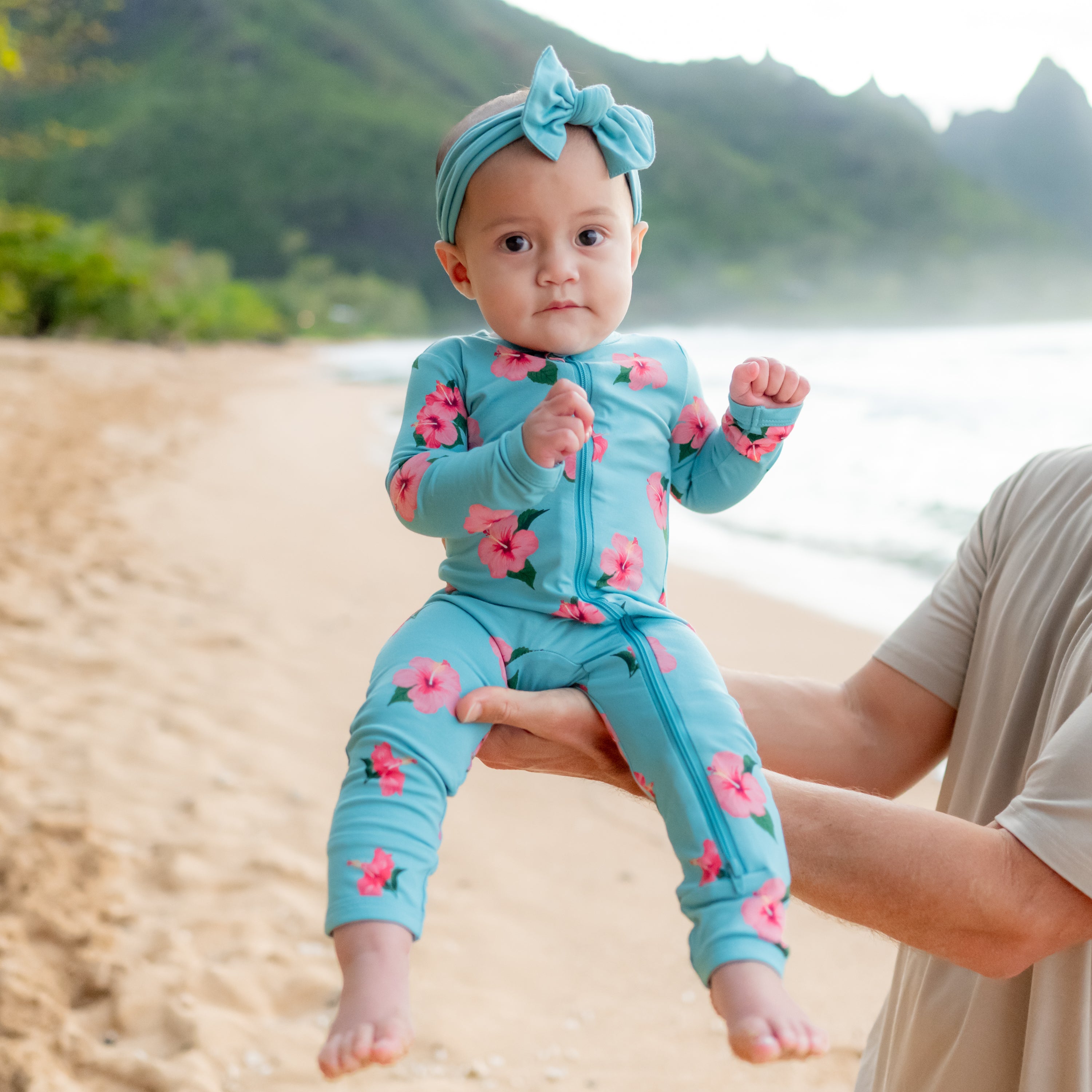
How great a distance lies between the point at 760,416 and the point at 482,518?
37cm

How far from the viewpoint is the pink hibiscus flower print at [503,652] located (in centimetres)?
127

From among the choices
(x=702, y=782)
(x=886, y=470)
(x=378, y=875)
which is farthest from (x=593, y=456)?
(x=886, y=470)

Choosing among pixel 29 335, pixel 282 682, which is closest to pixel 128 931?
pixel 282 682

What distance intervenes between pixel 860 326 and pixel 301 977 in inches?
1204

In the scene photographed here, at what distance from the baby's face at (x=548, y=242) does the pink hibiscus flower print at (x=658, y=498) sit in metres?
0.21

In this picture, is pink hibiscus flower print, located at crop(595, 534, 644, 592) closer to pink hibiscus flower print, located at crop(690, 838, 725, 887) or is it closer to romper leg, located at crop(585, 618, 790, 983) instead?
romper leg, located at crop(585, 618, 790, 983)

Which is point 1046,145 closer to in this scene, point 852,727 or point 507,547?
point 852,727

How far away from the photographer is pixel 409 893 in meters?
1.10

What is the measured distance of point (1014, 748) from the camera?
134 centimetres

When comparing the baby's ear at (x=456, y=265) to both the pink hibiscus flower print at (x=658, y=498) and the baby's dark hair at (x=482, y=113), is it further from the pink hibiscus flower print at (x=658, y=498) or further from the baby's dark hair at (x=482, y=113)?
the pink hibiscus flower print at (x=658, y=498)

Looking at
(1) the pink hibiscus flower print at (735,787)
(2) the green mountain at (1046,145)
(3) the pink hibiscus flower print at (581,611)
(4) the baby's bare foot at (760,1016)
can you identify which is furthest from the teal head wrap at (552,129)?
(2) the green mountain at (1046,145)

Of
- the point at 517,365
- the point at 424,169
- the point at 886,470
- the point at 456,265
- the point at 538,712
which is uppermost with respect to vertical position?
the point at 424,169

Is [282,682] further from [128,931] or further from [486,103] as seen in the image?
[486,103]

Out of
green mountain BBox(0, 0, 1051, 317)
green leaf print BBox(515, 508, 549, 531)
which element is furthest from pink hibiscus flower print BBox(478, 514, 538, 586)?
green mountain BBox(0, 0, 1051, 317)
